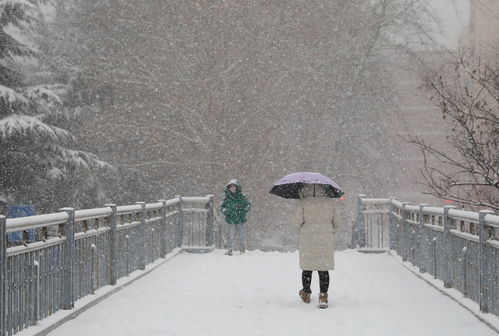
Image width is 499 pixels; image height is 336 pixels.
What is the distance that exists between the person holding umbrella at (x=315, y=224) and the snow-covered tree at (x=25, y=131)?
1419 centimetres

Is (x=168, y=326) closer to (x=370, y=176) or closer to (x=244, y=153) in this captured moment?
(x=244, y=153)

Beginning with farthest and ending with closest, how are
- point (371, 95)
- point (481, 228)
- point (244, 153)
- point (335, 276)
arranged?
1. point (371, 95)
2. point (244, 153)
3. point (335, 276)
4. point (481, 228)

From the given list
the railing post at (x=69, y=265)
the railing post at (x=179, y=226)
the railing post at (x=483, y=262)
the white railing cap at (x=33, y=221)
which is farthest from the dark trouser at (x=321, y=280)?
the railing post at (x=179, y=226)

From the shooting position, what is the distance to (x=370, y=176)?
3278cm

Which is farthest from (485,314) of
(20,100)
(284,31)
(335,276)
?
(284,31)

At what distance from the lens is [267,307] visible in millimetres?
10305

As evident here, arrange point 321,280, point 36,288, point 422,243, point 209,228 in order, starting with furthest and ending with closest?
point 209,228
point 422,243
point 321,280
point 36,288

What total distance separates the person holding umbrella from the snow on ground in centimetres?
52

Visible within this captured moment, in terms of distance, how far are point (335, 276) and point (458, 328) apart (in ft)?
17.9

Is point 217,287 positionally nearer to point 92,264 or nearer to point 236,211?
point 92,264

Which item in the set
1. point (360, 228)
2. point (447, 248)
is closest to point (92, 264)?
point (447, 248)

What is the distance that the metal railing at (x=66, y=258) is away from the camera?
7.23 meters

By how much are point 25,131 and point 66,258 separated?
14.8m

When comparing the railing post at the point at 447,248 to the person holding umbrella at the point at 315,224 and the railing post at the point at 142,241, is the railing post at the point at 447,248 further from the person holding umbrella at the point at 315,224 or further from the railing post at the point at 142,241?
the railing post at the point at 142,241
